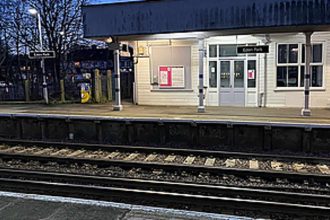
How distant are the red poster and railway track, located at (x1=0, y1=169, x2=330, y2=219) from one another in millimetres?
9878

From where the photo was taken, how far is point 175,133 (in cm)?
1074

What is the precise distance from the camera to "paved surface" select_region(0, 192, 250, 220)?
4.21 meters

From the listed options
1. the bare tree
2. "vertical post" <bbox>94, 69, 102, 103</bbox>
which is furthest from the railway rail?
the bare tree

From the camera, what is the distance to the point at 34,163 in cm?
862

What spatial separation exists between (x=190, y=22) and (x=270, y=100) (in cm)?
527

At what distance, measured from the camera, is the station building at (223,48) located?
12.0 metres

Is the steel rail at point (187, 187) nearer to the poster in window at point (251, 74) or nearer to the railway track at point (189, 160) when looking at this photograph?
the railway track at point (189, 160)

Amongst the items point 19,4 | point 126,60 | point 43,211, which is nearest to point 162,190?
point 43,211

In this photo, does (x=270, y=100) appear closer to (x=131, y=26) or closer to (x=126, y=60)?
(x=131, y=26)

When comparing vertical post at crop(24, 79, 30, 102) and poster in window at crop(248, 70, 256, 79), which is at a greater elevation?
poster in window at crop(248, 70, 256, 79)

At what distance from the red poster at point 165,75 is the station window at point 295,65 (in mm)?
4748

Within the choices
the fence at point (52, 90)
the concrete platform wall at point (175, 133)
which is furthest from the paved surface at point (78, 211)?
the fence at point (52, 90)

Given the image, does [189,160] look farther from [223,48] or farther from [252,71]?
[223,48]

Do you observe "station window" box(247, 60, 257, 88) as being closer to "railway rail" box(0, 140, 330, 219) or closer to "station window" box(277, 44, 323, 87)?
"station window" box(277, 44, 323, 87)
